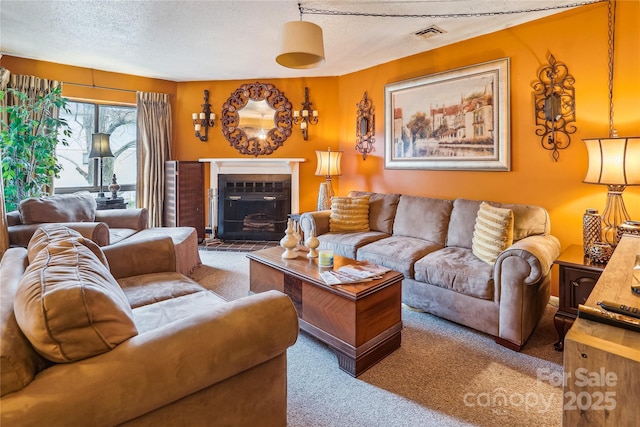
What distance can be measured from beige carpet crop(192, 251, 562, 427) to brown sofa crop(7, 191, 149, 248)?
218 cm

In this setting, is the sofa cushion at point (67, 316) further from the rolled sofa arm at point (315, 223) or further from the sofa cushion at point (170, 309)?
the rolled sofa arm at point (315, 223)

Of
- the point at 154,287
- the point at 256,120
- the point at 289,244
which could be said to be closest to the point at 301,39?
the point at 289,244

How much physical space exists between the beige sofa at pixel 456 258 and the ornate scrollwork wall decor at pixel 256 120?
197 centimetres

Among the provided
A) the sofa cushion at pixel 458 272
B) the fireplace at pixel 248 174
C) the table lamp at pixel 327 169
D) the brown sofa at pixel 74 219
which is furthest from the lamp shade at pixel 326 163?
the brown sofa at pixel 74 219

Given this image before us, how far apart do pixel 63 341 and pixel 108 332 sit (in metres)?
0.12

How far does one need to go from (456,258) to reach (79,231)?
3.19m

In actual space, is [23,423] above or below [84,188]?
below

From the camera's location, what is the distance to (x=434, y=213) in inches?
138

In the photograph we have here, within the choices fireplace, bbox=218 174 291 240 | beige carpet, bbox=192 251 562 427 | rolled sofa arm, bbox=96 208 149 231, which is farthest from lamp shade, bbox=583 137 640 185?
rolled sofa arm, bbox=96 208 149 231

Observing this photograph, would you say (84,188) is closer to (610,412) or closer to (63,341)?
(63,341)

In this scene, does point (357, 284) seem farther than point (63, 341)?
Yes

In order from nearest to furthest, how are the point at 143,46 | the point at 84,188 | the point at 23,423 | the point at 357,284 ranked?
the point at 23,423 < the point at 357,284 < the point at 143,46 < the point at 84,188

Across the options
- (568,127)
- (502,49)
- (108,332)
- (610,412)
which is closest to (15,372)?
(108,332)

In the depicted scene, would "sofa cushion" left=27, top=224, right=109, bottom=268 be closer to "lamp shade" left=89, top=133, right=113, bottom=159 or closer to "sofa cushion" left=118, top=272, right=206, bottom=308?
"sofa cushion" left=118, top=272, right=206, bottom=308
